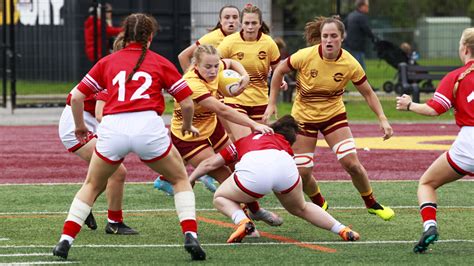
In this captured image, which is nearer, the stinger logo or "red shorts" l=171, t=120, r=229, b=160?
the stinger logo

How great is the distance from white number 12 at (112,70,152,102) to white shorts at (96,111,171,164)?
0.12m

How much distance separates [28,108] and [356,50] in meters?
7.01

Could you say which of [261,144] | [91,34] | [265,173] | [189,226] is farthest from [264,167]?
[91,34]

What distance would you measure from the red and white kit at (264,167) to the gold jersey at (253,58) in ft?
9.75

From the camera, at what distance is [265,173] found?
9.65 meters

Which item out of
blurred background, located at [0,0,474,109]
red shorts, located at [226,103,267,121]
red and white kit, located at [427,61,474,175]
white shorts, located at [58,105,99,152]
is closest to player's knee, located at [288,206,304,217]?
red and white kit, located at [427,61,474,175]

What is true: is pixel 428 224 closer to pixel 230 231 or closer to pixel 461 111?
pixel 461 111

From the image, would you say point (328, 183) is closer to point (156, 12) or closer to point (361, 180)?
point (361, 180)

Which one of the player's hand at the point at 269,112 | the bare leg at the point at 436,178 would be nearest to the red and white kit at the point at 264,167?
the bare leg at the point at 436,178

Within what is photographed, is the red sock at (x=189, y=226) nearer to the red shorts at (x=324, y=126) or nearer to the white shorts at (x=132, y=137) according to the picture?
the white shorts at (x=132, y=137)

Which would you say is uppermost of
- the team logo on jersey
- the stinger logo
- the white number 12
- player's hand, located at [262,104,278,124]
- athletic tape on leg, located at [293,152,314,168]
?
the white number 12

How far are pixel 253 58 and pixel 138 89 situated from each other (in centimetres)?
407

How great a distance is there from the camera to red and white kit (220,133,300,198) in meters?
9.67

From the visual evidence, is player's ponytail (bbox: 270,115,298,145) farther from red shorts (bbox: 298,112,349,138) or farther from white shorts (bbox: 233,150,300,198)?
red shorts (bbox: 298,112,349,138)
